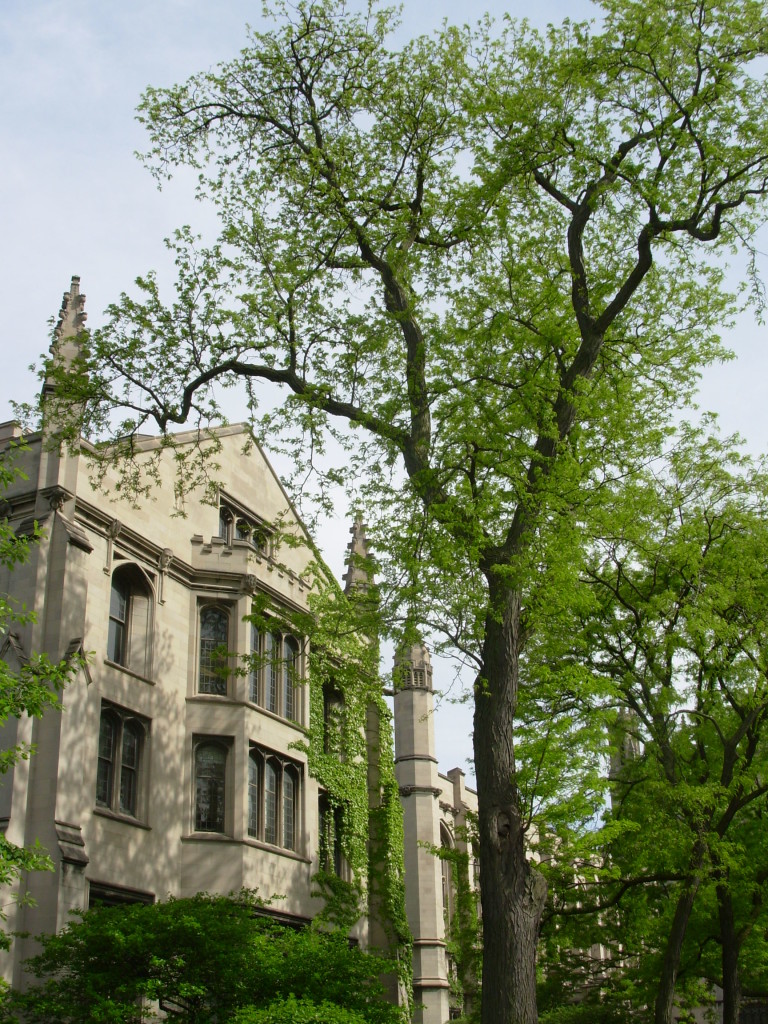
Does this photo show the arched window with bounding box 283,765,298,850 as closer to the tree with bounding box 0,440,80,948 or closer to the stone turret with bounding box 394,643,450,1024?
the stone turret with bounding box 394,643,450,1024

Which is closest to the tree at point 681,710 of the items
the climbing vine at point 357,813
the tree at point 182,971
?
the tree at point 182,971

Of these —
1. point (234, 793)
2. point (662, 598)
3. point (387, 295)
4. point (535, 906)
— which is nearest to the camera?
point (535, 906)

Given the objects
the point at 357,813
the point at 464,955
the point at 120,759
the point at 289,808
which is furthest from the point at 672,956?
the point at 464,955

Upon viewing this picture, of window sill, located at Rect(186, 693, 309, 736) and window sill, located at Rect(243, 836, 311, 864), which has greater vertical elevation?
window sill, located at Rect(186, 693, 309, 736)

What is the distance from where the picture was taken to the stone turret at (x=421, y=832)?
1253 inches

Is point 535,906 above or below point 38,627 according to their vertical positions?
below

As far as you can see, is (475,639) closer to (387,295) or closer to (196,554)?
(387,295)

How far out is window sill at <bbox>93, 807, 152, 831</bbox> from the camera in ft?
65.6

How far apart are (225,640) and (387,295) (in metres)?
10.9

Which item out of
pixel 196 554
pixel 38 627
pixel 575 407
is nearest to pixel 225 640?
pixel 196 554

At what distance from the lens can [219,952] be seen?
50.9 ft

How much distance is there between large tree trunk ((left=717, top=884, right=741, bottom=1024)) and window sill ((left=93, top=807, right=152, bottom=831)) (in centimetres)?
1113

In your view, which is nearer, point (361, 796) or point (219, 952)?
point (219, 952)

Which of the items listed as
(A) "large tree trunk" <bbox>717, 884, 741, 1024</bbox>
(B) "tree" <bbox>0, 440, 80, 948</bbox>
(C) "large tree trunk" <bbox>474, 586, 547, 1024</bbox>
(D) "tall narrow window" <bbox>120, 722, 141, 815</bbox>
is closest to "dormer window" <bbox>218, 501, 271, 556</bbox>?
(D) "tall narrow window" <bbox>120, 722, 141, 815</bbox>
